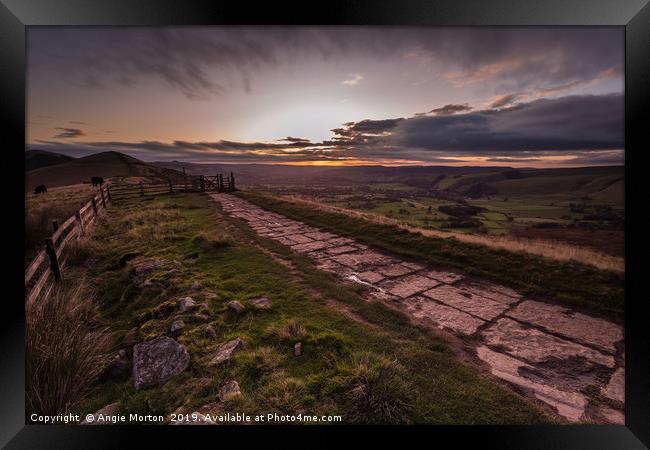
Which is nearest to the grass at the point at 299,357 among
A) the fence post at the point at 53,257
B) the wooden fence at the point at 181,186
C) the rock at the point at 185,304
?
the rock at the point at 185,304

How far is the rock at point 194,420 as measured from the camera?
2.11 m

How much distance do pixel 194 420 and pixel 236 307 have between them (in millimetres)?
1518

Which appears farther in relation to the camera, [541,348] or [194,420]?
[541,348]

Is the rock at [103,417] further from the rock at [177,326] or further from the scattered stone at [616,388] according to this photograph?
the scattered stone at [616,388]

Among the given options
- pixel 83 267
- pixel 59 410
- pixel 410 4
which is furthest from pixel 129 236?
pixel 410 4

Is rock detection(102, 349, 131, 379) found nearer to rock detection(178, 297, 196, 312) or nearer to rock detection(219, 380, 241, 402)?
rock detection(178, 297, 196, 312)

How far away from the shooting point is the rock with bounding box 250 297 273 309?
3741 mm

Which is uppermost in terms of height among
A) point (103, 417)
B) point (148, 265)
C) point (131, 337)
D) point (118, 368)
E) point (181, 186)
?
point (181, 186)

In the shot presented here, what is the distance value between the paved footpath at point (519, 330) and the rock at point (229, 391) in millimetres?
2377

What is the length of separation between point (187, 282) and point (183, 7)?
3.80 meters

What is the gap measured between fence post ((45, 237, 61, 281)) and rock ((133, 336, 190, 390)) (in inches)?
124

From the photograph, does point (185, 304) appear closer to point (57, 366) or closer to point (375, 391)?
point (57, 366)

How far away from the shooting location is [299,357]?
2.69m

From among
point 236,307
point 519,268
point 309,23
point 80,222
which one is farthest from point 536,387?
point 80,222
